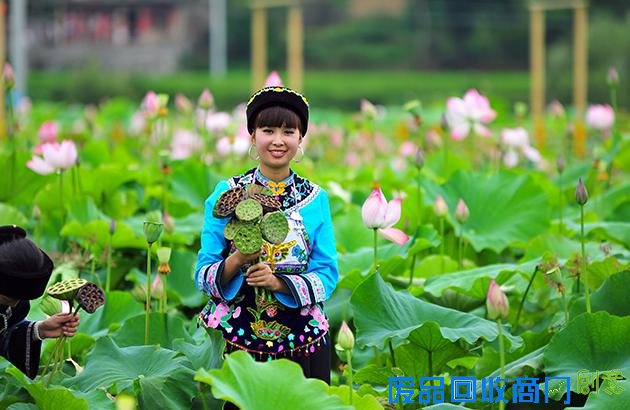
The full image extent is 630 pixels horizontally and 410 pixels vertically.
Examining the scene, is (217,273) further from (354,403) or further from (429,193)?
(429,193)

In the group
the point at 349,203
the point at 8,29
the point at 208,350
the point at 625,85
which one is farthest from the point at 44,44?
the point at 208,350

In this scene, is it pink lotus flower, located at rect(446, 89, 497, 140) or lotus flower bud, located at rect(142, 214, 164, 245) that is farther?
pink lotus flower, located at rect(446, 89, 497, 140)

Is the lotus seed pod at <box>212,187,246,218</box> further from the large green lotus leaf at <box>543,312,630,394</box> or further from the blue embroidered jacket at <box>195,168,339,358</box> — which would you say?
the large green lotus leaf at <box>543,312,630,394</box>

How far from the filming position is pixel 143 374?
75.9 inches

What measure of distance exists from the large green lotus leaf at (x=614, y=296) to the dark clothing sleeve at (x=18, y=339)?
102cm

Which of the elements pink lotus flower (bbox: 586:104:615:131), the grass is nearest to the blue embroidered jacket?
pink lotus flower (bbox: 586:104:615:131)

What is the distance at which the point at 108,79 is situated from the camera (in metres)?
17.0

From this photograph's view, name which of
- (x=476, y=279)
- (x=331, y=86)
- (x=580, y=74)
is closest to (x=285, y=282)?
(x=476, y=279)

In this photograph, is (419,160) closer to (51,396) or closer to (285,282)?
(285,282)

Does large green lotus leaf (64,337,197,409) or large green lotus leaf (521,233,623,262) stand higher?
large green lotus leaf (521,233,623,262)

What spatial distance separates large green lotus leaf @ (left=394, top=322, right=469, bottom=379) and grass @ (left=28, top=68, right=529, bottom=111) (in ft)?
49.7

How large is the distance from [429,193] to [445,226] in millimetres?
151

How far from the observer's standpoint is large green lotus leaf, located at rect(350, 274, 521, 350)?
2.04 meters

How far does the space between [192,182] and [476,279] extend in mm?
1432
